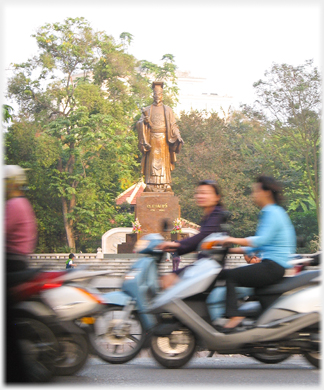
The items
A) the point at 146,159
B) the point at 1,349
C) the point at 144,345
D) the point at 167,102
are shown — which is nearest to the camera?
the point at 1,349

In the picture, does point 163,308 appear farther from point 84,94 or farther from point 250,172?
point 250,172

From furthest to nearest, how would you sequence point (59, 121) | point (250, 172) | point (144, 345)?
point (250, 172) < point (59, 121) < point (144, 345)

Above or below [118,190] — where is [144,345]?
below

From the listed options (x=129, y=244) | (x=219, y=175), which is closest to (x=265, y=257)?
(x=129, y=244)

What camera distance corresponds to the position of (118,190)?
132 feet

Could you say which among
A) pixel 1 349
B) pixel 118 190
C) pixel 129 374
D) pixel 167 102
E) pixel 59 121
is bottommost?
pixel 129 374

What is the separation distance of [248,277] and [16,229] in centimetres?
186

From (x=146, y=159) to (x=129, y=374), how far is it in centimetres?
1954

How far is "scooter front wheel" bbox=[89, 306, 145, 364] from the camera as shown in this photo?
205 inches

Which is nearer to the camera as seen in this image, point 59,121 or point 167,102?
point 59,121

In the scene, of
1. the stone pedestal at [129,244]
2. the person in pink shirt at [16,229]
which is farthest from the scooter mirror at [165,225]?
the stone pedestal at [129,244]

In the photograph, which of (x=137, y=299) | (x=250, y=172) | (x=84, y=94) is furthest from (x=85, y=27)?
(x=137, y=299)

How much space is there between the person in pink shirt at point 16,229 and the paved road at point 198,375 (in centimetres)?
94

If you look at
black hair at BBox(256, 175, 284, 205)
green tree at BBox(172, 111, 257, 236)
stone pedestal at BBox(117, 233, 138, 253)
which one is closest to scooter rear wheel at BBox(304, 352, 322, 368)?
black hair at BBox(256, 175, 284, 205)
